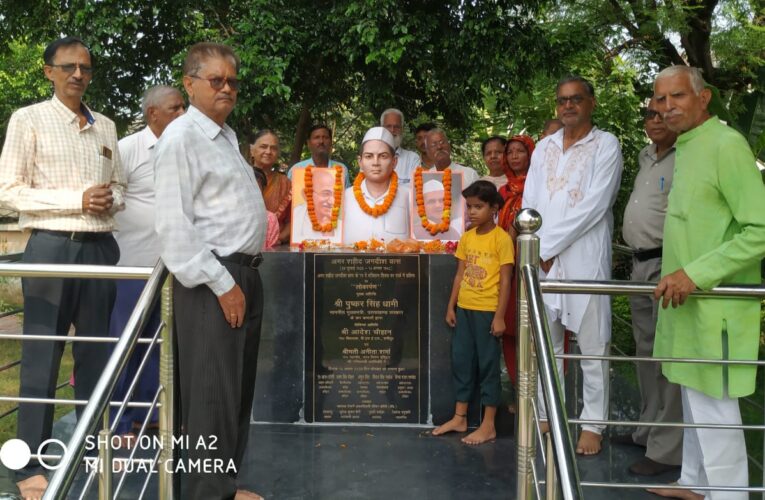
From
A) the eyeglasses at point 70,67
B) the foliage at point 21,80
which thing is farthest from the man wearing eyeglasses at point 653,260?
the foliage at point 21,80

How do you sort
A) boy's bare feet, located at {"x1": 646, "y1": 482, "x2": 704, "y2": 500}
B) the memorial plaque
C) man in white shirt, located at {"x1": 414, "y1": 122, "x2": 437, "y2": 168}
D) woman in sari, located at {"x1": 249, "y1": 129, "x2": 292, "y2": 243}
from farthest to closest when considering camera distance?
man in white shirt, located at {"x1": 414, "y1": 122, "x2": 437, "y2": 168} → woman in sari, located at {"x1": 249, "y1": 129, "x2": 292, "y2": 243} → the memorial plaque → boy's bare feet, located at {"x1": 646, "y1": 482, "x2": 704, "y2": 500}

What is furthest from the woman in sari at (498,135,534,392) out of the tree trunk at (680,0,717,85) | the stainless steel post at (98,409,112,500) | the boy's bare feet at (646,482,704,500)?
the tree trunk at (680,0,717,85)

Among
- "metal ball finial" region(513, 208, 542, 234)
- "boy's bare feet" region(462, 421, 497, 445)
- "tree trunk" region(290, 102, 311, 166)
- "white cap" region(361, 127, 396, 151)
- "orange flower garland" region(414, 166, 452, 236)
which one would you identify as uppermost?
"tree trunk" region(290, 102, 311, 166)

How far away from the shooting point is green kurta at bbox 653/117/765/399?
321 cm

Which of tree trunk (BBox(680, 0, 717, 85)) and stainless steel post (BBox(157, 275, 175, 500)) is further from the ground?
tree trunk (BBox(680, 0, 717, 85))

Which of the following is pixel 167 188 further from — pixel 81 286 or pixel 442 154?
pixel 442 154

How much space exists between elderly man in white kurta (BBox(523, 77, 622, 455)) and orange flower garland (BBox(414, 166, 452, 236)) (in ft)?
2.86

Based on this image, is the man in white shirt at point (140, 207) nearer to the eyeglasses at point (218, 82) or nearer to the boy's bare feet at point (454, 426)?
the eyeglasses at point (218, 82)

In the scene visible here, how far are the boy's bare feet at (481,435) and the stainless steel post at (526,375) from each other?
5.23 ft

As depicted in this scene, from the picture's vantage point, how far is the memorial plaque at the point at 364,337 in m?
5.05

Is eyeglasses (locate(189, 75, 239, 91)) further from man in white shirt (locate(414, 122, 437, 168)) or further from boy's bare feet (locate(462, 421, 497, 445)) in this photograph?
man in white shirt (locate(414, 122, 437, 168))

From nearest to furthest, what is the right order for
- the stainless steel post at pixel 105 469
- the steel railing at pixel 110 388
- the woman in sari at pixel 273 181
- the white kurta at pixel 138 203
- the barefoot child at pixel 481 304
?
1. the steel railing at pixel 110 388
2. the stainless steel post at pixel 105 469
3. the white kurta at pixel 138 203
4. the barefoot child at pixel 481 304
5. the woman in sari at pixel 273 181

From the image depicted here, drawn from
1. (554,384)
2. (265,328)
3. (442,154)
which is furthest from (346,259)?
(554,384)

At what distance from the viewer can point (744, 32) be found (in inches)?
364
